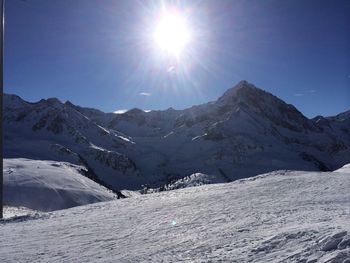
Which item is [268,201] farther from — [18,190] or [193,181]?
[193,181]

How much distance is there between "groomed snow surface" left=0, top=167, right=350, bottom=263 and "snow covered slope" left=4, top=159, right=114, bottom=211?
139 feet

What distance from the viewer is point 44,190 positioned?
65250 mm

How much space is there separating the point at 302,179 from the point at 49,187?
52.4 m

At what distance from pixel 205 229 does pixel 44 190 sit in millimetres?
56292

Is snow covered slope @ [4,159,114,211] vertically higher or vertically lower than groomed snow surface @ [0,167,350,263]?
higher

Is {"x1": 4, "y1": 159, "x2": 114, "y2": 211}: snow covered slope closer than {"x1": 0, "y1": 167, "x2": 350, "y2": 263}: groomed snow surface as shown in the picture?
No

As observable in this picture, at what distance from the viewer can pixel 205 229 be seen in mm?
13328

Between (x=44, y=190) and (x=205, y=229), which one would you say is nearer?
(x=205, y=229)

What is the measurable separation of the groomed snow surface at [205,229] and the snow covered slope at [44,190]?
42348mm

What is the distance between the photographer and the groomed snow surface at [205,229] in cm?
977

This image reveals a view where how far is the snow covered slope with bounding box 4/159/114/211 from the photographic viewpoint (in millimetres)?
61250

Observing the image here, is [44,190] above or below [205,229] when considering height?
above

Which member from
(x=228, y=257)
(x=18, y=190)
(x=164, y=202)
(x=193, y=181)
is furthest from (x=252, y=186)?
(x=193, y=181)

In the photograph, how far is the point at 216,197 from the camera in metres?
20.1
